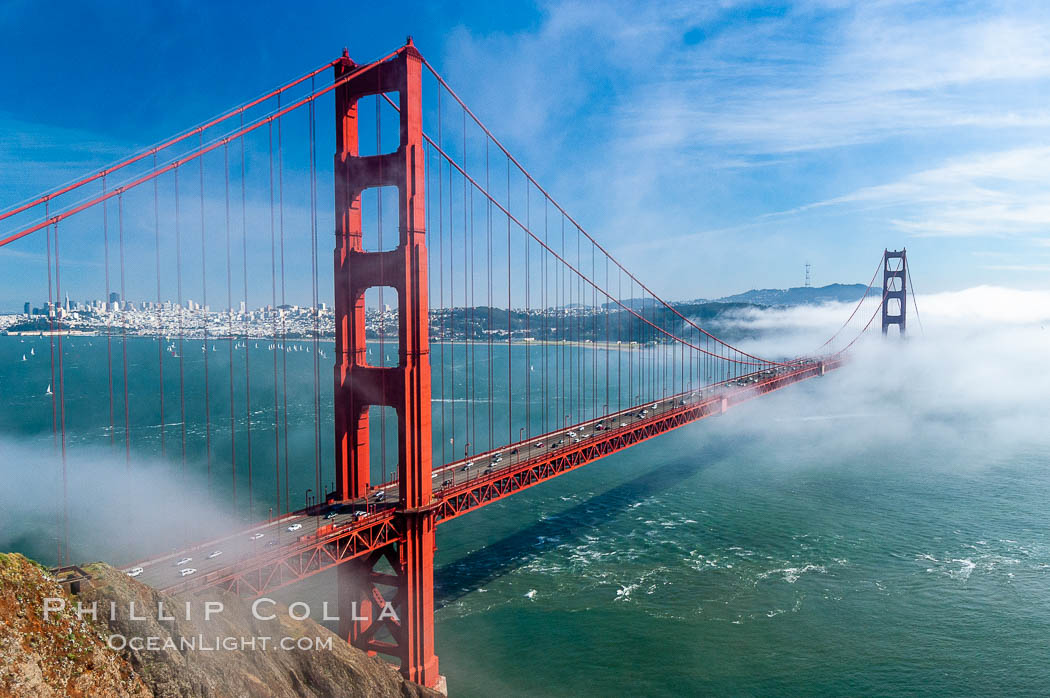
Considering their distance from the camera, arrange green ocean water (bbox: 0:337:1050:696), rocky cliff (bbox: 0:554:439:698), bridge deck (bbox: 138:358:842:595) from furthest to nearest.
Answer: green ocean water (bbox: 0:337:1050:696) → bridge deck (bbox: 138:358:842:595) → rocky cliff (bbox: 0:554:439:698)

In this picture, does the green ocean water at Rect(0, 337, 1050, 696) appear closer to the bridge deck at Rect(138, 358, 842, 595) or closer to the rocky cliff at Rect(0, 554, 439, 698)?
the bridge deck at Rect(138, 358, 842, 595)

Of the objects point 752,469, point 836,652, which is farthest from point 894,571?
point 752,469

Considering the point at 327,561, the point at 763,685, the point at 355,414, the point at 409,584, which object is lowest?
the point at 763,685

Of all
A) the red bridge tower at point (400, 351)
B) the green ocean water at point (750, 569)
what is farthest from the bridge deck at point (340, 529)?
the green ocean water at point (750, 569)

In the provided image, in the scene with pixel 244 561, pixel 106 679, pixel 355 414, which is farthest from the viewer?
pixel 355 414

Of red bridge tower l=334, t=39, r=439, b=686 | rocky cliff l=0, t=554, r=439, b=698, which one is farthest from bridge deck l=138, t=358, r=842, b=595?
red bridge tower l=334, t=39, r=439, b=686

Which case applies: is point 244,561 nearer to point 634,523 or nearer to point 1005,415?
point 634,523
